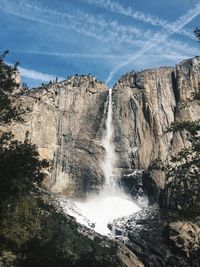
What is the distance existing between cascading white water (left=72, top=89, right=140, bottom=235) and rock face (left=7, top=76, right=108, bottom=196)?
2371mm

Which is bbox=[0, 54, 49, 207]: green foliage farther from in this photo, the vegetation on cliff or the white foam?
the white foam

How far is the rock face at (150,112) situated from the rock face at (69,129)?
23.8 feet

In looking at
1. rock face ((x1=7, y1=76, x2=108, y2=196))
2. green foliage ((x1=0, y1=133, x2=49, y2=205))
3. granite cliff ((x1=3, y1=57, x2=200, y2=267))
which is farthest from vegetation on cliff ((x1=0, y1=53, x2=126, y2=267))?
rock face ((x1=7, y1=76, x2=108, y2=196))

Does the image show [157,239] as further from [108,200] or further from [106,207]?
[108,200]

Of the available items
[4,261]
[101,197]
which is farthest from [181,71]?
[4,261]

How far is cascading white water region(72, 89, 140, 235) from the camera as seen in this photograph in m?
152

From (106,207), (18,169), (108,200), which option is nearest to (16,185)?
(18,169)

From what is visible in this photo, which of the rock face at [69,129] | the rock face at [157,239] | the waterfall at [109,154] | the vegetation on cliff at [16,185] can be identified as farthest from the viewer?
the waterfall at [109,154]

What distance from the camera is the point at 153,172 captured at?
5773 inches

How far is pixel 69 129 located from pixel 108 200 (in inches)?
1038

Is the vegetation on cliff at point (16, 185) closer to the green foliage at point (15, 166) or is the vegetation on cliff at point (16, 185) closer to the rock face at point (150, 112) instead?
the green foliage at point (15, 166)

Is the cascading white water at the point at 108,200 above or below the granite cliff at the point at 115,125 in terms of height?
below

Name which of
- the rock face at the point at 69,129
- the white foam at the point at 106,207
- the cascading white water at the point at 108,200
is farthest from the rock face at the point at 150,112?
the rock face at the point at 69,129

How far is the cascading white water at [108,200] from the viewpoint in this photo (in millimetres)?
152250
